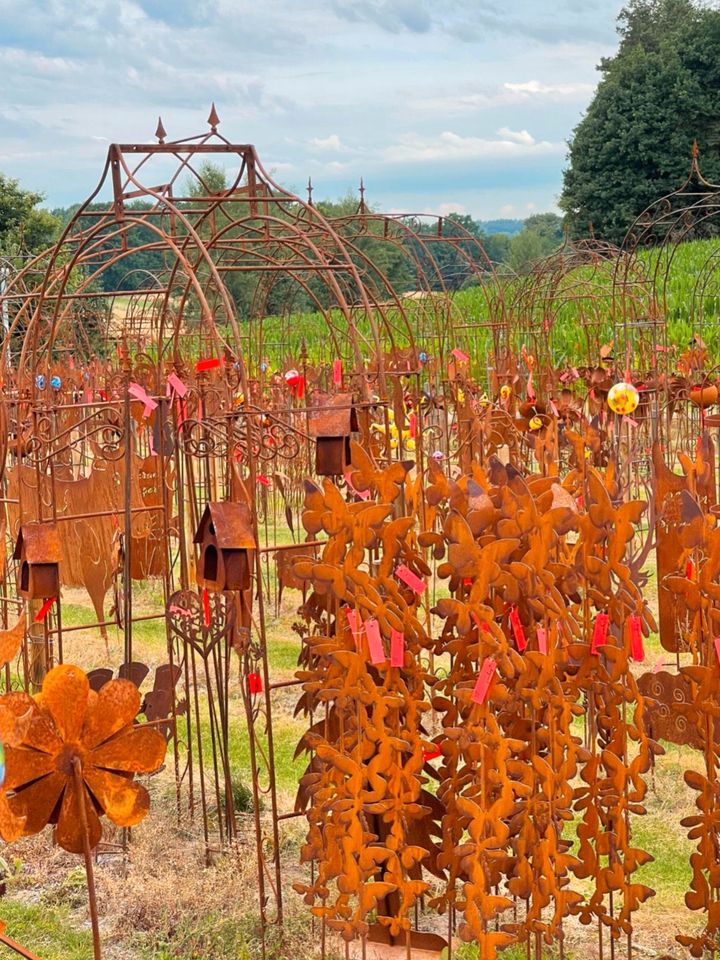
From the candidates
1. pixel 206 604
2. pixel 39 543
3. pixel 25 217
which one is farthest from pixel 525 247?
pixel 39 543

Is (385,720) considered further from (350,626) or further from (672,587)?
(672,587)

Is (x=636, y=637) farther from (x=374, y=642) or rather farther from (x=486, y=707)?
(x=374, y=642)

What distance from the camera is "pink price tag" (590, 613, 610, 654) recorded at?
8.97 ft

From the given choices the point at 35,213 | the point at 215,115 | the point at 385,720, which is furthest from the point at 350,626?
the point at 35,213

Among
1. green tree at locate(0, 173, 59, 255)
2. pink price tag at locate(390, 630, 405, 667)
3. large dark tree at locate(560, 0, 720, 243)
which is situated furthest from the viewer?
large dark tree at locate(560, 0, 720, 243)

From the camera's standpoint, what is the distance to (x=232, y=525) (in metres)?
3.04

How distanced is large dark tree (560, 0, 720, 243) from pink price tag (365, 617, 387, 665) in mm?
27839

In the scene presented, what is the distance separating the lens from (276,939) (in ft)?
11.0

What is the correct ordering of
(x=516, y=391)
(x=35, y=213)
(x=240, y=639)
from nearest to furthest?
1. (x=240, y=639)
2. (x=516, y=391)
3. (x=35, y=213)

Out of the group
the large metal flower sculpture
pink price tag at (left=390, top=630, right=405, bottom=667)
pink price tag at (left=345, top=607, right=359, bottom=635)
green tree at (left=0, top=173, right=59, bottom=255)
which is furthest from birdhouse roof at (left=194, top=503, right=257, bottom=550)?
green tree at (left=0, top=173, right=59, bottom=255)

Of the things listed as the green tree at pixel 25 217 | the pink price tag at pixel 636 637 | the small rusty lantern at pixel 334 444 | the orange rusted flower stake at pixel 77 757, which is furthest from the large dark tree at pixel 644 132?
the orange rusted flower stake at pixel 77 757

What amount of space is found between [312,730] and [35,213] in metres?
20.3

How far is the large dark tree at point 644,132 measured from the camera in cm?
2941

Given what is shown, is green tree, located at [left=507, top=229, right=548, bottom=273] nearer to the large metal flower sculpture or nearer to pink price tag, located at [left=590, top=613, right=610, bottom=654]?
pink price tag, located at [left=590, top=613, right=610, bottom=654]
